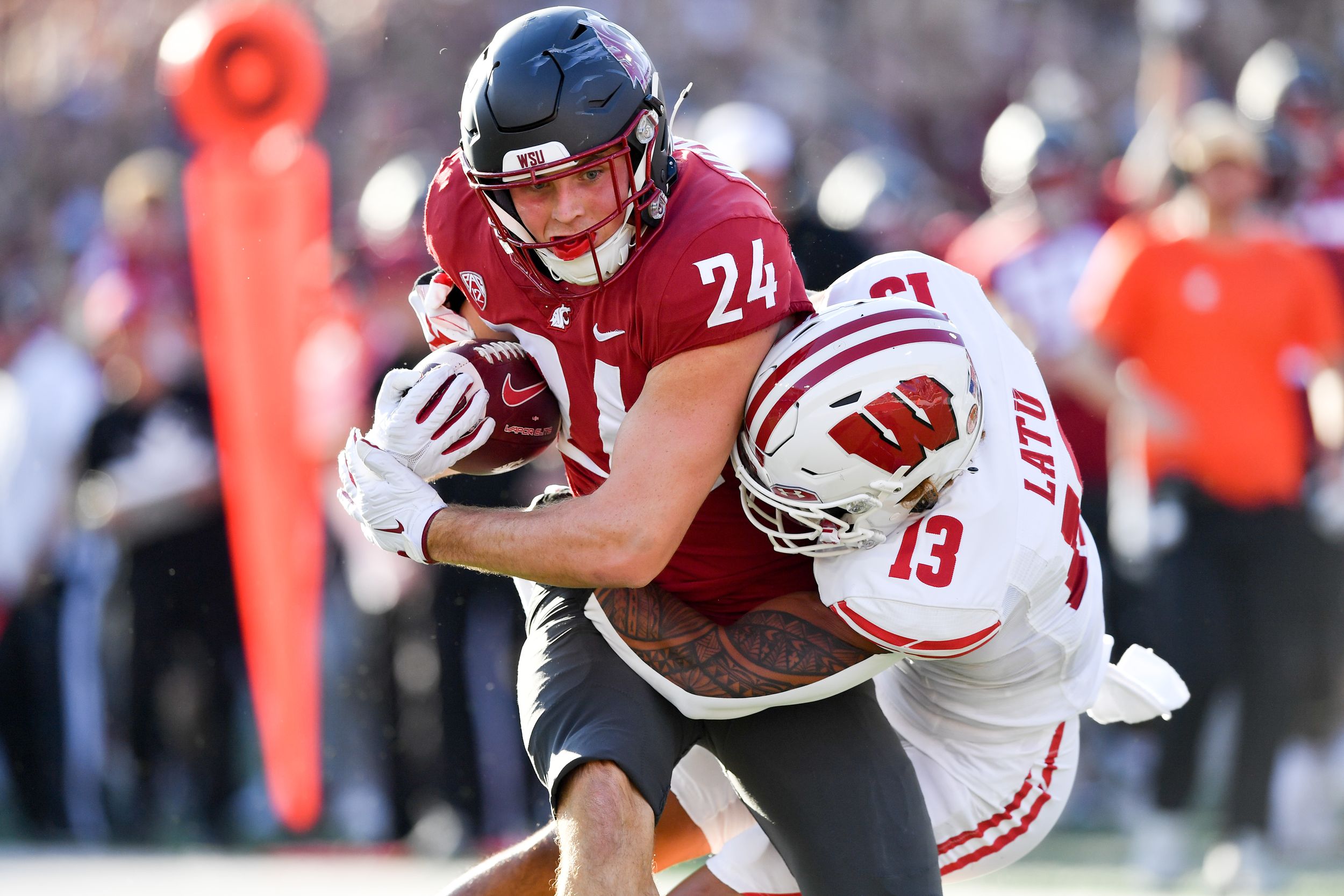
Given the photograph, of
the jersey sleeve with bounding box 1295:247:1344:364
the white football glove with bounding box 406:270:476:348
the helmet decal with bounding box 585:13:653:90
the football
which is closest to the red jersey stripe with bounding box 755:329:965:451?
the football

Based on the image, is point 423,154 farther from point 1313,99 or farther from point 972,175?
point 1313,99

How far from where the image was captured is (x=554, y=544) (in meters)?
3.00

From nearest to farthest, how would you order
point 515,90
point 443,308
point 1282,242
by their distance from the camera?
point 515,90, point 443,308, point 1282,242

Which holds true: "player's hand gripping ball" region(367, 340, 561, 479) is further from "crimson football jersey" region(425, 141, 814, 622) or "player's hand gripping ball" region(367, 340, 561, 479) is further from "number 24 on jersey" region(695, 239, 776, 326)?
"number 24 on jersey" region(695, 239, 776, 326)

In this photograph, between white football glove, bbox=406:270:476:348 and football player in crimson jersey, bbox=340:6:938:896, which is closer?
football player in crimson jersey, bbox=340:6:938:896

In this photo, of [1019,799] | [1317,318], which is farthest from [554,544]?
[1317,318]

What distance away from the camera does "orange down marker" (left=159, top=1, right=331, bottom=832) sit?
628 cm

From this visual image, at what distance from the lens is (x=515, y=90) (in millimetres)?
2988

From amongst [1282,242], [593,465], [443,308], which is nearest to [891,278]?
[593,465]

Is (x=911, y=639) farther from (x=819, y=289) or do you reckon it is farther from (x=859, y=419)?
(x=819, y=289)

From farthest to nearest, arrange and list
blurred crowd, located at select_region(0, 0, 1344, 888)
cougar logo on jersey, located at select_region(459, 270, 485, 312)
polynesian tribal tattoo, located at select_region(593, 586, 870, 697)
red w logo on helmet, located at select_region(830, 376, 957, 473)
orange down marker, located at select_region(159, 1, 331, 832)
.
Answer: orange down marker, located at select_region(159, 1, 331, 832) < blurred crowd, located at select_region(0, 0, 1344, 888) < cougar logo on jersey, located at select_region(459, 270, 485, 312) < polynesian tribal tattoo, located at select_region(593, 586, 870, 697) < red w logo on helmet, located at select_region(830, 376, 957, 473)

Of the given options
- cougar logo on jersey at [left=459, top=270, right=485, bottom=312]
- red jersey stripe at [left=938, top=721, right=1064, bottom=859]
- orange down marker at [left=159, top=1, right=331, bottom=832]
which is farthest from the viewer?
orange down marker at [left=159, top=1, right=331, bottom=832]

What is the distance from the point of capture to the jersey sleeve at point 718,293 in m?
2.96

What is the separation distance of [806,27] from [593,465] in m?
7.50
